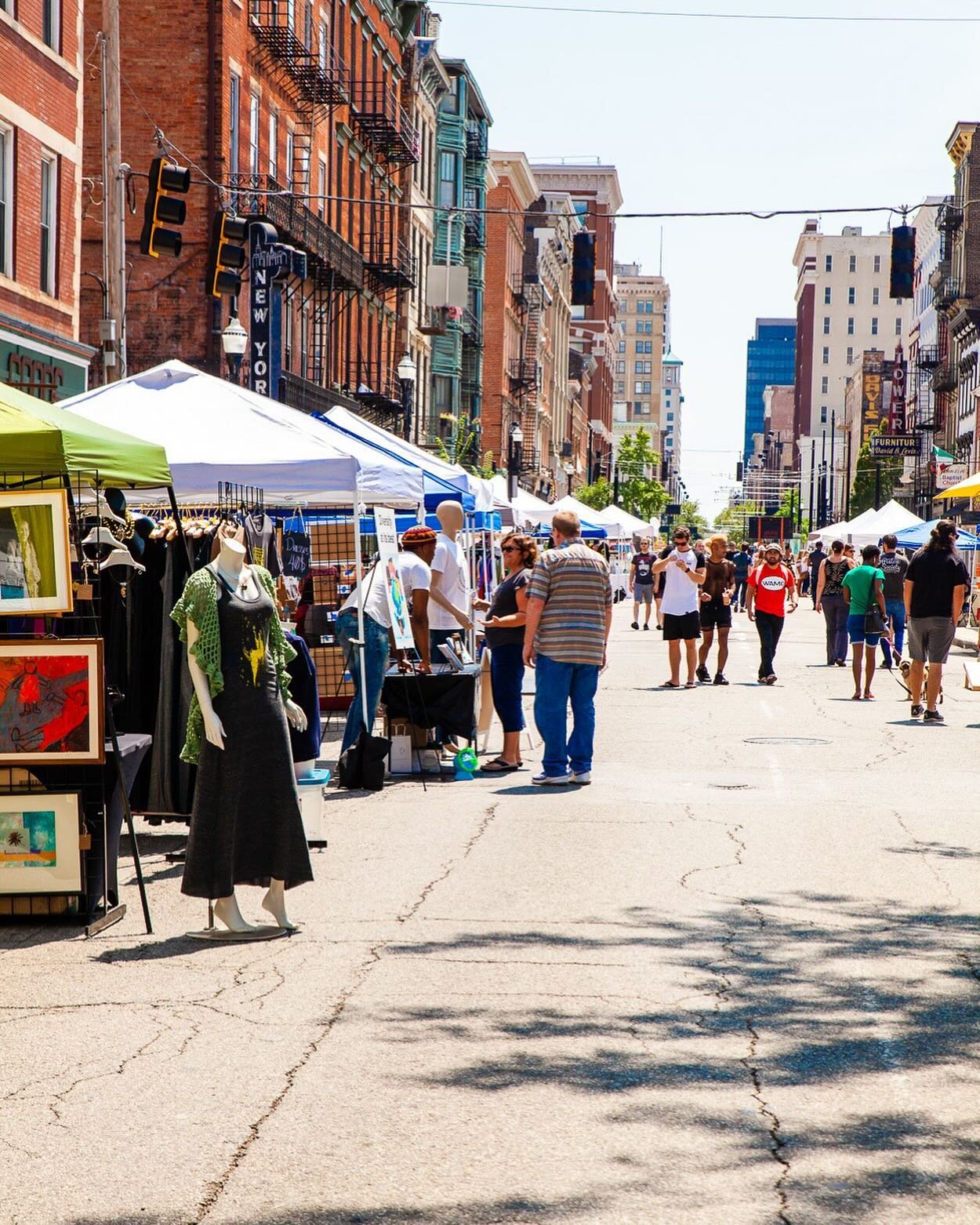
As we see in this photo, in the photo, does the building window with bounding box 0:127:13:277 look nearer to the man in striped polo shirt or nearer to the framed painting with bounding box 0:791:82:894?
the man in striped polo shirt

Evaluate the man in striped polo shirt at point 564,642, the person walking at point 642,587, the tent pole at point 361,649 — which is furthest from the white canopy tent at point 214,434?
the person walking at point 642,587

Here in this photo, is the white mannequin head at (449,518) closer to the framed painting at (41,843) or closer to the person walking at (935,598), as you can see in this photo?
the person walking at (935,598)

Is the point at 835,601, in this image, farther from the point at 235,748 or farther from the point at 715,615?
the point at 235,748

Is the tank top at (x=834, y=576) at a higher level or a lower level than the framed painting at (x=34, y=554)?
lower

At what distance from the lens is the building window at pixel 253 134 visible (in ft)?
111

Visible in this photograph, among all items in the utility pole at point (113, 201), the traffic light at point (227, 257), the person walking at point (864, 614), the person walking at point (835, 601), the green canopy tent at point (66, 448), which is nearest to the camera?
the green canopy tent at point (66, 448)

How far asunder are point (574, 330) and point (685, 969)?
13412 cm

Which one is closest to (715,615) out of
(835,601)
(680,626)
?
(680,626)

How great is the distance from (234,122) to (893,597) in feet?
51.9

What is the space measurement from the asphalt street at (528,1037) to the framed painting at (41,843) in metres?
0.25

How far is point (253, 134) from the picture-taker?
34.2m

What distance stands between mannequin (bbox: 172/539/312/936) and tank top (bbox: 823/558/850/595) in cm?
A: 1958

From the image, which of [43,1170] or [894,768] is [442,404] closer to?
[894,768]

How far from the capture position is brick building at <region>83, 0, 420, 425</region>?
31734mm
